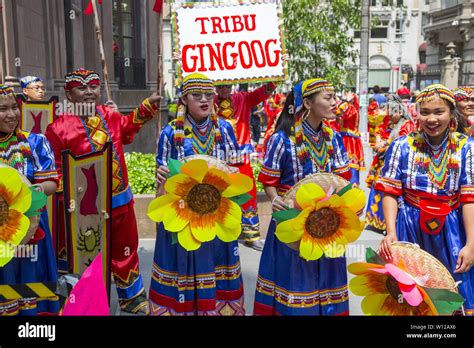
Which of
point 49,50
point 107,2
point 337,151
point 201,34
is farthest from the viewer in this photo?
point 107,2

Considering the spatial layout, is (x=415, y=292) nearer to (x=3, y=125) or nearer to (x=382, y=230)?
(x=3, y=125)

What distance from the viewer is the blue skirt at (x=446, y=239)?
10.3 feet

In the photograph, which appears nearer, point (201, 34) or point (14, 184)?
point (14, 184)

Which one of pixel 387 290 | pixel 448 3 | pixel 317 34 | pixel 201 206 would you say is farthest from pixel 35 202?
pixel 448 3

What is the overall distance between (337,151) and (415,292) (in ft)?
3.96

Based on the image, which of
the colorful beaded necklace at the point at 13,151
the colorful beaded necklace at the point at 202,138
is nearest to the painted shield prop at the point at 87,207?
the colorful beaded necklace at the point at 13,151

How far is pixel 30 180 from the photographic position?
317cm

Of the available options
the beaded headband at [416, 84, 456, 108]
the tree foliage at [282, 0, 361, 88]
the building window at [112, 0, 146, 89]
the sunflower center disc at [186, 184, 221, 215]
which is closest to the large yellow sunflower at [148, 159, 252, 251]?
the sunflower center disc at [186, 184, 221, 215]

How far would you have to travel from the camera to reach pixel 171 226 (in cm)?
308

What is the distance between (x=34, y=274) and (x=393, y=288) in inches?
82.5

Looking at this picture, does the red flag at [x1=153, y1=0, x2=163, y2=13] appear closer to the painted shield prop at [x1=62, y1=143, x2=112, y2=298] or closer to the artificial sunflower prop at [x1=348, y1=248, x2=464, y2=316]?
the painted shield prop at [x1=62, y1=143, x2=112, y2=298]

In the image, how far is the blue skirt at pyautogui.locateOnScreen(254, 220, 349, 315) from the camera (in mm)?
3248

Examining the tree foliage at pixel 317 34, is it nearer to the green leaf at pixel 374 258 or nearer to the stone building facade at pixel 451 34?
the green leaf at pixel 374 258
